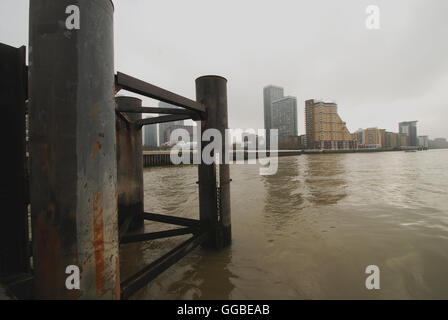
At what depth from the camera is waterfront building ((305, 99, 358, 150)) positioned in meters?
112

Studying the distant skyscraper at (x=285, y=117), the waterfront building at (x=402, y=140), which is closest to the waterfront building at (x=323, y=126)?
the distant skyscraper at (x=285, y=117)

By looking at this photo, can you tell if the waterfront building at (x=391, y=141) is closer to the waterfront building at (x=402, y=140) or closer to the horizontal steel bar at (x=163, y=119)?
the waterfront building at (x=402, y=140)

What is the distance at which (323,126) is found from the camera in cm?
11250

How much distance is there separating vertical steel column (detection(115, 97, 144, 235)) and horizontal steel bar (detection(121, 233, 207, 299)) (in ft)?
5.52

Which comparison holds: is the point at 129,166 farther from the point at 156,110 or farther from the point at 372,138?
the point at 372,138

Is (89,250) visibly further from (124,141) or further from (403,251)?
(403,251)

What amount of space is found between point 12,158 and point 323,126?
419 feet

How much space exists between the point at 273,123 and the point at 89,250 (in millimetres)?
176436

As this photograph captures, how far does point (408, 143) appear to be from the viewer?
186 metres

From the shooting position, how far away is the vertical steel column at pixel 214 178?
3.15 metres

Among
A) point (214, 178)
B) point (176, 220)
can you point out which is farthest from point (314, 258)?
point (176, 220)
